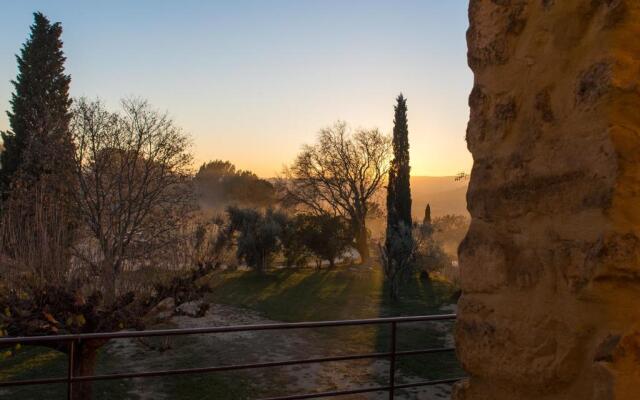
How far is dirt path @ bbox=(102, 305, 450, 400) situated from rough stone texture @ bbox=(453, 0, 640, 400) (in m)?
7.02

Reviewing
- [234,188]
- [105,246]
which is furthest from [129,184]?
[234,188]

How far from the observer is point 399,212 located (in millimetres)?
26250

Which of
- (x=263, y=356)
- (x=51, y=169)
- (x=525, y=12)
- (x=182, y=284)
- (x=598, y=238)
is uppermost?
(x=51, y=169)

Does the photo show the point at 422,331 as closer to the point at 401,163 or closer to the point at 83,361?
the point at 83,361

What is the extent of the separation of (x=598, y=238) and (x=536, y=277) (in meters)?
0.25

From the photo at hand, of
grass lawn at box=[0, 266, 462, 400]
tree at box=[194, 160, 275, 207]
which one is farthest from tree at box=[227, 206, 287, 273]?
tree at box=[194, 160, 275, 207]

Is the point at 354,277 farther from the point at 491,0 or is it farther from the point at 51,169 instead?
the point at 491,0

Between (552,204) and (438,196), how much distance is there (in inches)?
3553

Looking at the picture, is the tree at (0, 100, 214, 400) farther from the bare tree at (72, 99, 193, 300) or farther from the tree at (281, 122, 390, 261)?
the tree at (281, 122, 390, 261)

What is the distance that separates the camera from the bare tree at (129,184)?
1302cm

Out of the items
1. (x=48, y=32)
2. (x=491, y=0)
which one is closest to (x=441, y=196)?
(x=48, y=32)

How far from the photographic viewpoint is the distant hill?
3064 inches

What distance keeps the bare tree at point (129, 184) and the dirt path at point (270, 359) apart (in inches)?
84.4

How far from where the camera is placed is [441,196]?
89.2 metres
